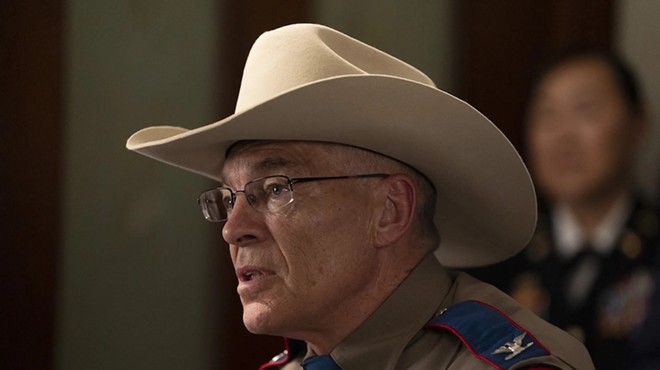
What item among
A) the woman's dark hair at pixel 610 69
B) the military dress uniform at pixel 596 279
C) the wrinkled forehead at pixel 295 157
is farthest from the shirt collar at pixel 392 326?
the woman's dark hair at pixel 610 69

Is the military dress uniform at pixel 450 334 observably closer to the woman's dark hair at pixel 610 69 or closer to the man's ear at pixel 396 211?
the man's ear at pixel 396 211

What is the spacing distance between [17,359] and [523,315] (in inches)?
71.1

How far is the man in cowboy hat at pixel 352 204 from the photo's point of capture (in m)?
1.59

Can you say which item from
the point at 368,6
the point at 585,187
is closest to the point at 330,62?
the point at 585,187

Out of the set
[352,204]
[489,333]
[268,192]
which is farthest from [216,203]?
[489,333]

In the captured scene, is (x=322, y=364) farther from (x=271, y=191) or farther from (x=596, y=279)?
(x=596, y=279)

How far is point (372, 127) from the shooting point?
162cm

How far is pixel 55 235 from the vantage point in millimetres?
3070

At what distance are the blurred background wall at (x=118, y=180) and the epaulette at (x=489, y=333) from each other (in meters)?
1.45

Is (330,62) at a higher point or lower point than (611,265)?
higher

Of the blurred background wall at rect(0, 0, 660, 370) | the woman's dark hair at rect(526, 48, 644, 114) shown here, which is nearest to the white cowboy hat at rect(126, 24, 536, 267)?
the woman's dark hair at rect(526, 48, 644, 114)

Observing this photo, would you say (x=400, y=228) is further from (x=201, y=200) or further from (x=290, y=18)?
(x=290, y=18)

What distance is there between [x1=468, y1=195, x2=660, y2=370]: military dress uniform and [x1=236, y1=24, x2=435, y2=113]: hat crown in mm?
904

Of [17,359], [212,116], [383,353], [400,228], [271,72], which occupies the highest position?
[271,72]
